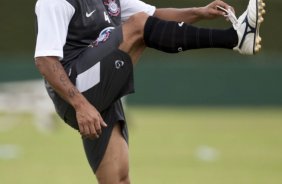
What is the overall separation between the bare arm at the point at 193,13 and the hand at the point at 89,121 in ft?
3.61

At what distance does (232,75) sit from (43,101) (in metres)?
4.47

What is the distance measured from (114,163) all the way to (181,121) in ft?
35.4

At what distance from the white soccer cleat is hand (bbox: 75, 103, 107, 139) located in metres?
1.02

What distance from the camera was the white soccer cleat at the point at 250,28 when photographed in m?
6.10

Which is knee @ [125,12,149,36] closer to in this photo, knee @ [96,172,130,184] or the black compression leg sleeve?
the black compression leg sleeve

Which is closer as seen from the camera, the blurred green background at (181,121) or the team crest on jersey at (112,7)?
the team crest on jersey at (112,7)

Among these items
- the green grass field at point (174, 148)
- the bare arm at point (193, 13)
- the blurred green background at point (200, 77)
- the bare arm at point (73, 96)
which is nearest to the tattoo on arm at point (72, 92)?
the bare arm at point (73, 96)

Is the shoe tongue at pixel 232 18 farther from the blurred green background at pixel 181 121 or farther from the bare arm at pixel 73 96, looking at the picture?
the blurred green background at pixel 181 121

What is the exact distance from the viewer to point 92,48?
21.7ft

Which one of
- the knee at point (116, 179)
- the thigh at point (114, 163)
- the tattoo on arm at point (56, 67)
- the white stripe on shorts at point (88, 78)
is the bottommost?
the knee at point (116, 179)

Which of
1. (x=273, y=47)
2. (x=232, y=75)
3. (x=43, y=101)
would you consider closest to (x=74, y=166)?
(x=43, y=101)

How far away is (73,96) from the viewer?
20.9 feet

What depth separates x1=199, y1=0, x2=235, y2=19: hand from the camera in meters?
6.53

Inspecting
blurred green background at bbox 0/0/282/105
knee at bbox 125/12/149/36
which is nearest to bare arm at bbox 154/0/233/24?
knee at bbox 125/12/149/36
